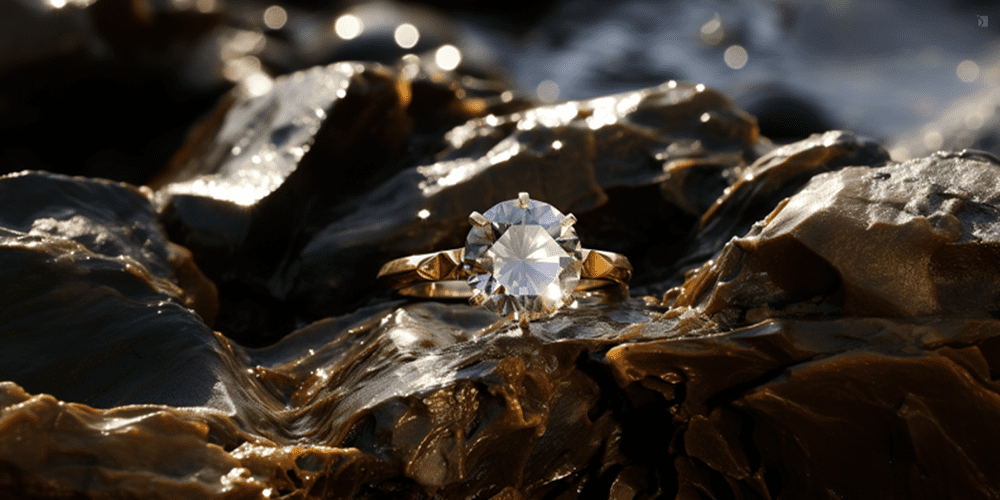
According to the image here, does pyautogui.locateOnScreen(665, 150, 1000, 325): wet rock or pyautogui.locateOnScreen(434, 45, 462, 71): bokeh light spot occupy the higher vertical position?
pyautogui.locateOnScreen(434, 45, 462, 71): bokeh light spot

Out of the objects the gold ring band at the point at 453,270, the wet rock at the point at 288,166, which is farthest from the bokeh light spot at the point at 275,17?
the gold ring band at the point at 453,270

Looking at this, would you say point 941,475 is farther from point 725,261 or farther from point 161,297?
point 161,297

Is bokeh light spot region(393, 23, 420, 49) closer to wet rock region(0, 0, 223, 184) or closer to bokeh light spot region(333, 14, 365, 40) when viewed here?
bokeh light spot region(333, 14, 365, 40)

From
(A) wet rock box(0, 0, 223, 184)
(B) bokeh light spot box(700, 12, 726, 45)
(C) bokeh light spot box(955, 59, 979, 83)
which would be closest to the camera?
(A) wet rock box(0, 0, 223, 184)

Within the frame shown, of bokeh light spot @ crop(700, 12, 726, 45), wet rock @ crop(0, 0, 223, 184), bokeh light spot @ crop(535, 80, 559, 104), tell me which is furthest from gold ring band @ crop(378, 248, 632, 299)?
bokeh light spot @ crop(700, 12, 726, 45)

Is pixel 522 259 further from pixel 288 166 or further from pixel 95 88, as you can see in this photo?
pixel 95 88

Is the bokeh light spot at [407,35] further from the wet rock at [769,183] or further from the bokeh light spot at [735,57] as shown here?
the wet rock at [769,183]
